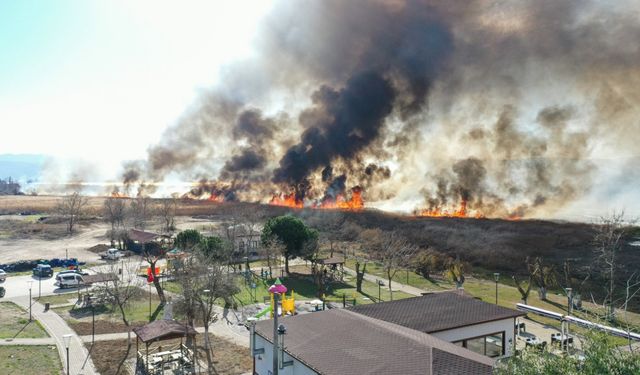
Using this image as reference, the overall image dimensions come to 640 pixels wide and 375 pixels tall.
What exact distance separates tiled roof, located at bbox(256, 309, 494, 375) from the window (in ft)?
9.67

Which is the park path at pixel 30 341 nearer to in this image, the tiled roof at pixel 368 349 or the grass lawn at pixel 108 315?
the grass lawn at pixel 108 315

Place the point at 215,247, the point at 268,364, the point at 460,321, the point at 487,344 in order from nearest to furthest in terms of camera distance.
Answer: the point at 268,364
the point at 460,321
the point at 487,344
the point at 215,247

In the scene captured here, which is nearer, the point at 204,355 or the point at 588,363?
the point at 588,363

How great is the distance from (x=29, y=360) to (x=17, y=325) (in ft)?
22.9

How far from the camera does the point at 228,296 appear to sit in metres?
30.9

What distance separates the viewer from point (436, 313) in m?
18.2

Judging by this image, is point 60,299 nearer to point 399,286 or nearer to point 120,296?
A: point 120,296

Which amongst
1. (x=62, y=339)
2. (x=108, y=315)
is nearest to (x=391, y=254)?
(x=108, y=315)

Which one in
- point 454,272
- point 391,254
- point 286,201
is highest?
point 286,201

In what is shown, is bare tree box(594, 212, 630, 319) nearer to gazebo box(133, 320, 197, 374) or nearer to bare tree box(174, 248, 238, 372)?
gazebo box(133, 320, 197, 374)

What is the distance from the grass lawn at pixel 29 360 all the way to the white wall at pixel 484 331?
1622 cm

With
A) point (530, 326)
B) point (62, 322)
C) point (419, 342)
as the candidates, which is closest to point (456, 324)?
point (419, 342)

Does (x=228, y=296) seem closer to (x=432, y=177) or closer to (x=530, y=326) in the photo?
(x=530, y=326)

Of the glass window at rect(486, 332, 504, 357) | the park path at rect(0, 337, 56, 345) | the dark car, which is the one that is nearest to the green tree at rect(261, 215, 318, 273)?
the dark car
